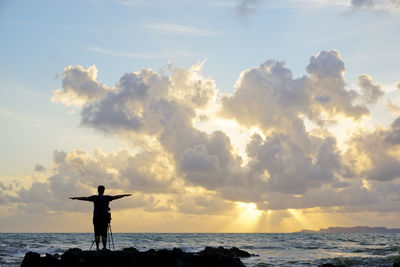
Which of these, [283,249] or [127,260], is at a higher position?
[127,260]

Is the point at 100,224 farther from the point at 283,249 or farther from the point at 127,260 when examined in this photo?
the point at 283,249

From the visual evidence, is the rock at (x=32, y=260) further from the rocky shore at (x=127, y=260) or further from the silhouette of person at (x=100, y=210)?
the silhouette of person at (x=100, y=210)

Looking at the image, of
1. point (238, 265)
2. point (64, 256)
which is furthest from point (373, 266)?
point (64, 256)

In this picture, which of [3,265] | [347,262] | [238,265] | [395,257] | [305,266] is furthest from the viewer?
[395,257]

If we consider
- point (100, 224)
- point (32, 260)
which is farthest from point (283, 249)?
point (32, 260)

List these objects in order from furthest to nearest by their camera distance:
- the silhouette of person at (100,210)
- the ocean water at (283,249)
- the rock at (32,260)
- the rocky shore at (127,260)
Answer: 1. the ocean water at (283,249)
2. the silhouette of person at (100,210)
3. the rock at (32,260)
4. the rocky shore at (127,260)

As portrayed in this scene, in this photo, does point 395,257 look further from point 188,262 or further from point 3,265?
point 3,265

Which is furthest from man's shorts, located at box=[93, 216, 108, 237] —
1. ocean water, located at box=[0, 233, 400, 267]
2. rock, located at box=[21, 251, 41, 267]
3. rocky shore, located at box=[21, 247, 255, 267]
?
ocean water, located at box=[0, 233, 400, 267]

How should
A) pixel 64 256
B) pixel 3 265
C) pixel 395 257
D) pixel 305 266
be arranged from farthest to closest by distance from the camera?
pixel 395 257, pixel 305 266, pixel 3 265, pixel 64 256

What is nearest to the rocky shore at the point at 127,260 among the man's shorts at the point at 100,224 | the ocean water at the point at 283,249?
the man's shorts at the point at 100,224

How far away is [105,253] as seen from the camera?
15836mm

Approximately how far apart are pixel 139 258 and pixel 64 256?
2.69 meters

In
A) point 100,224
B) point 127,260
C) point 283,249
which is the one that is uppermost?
point 100,224

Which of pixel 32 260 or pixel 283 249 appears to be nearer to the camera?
pixel 32 260
